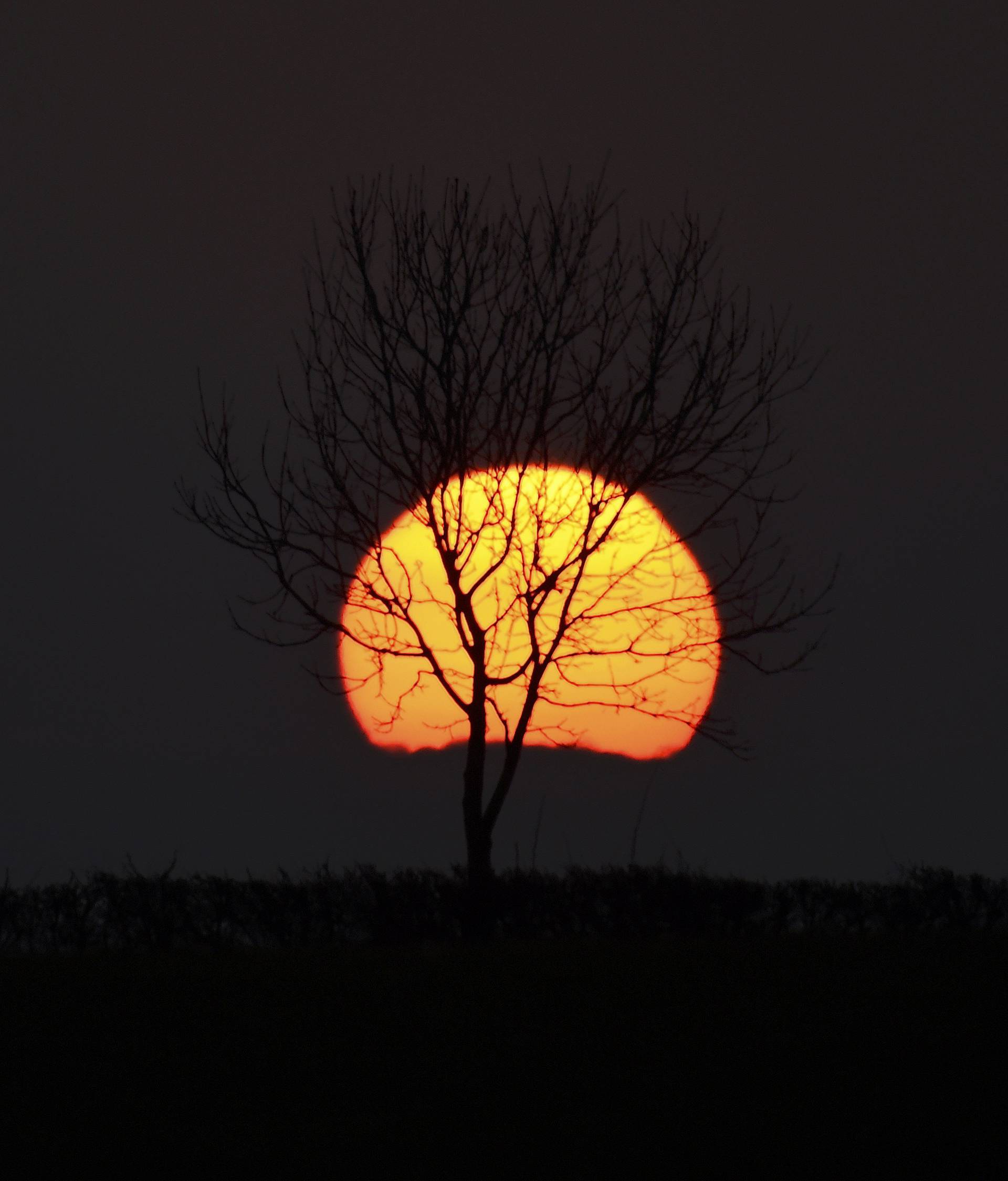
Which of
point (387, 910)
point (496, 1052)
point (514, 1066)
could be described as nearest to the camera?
point (514, 1066)

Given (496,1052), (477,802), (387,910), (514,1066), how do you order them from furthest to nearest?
1. (477,802)
2. (387,910)
3. (496,1052)
4. (514,1066)

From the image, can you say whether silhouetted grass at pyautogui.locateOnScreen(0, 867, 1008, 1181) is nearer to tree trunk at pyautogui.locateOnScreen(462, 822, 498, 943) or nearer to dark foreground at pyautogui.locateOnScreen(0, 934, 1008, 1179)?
dark foreground at pyautogui.locateOnScreen(0, 934, 1008, 1179)

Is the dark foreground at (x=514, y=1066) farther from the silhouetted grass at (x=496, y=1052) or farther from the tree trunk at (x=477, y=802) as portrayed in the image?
the tree trunk at (x=477, y=802)

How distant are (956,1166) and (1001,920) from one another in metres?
6.58

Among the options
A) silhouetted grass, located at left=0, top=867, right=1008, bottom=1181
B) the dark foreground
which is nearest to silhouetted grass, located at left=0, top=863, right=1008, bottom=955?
silhouetted grass, located at left=0, top=867, right=1008, bottom=1181

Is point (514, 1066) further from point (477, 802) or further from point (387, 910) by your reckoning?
point (477, 802)

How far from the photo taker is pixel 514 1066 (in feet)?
23.3

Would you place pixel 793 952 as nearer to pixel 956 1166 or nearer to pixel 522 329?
pixel 956 1166

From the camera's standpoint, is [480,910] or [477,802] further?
[477,802]

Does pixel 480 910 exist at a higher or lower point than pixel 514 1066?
higher

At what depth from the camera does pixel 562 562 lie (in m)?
13.2

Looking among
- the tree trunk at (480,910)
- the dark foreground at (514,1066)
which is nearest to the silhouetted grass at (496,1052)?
the dark foreground at (514,1066)

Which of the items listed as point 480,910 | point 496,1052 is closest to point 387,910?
point 480,910

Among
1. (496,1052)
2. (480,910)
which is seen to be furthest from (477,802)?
(496,1052)
